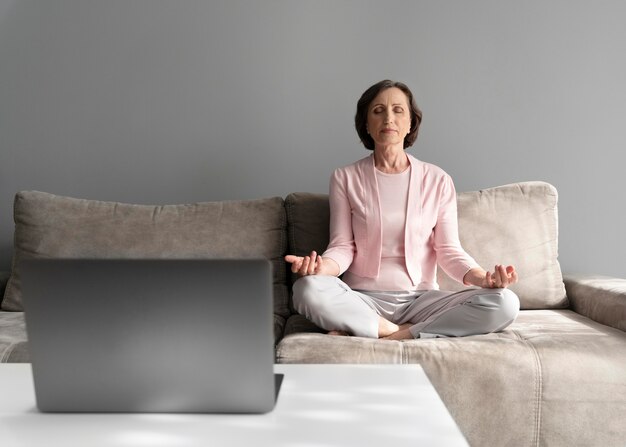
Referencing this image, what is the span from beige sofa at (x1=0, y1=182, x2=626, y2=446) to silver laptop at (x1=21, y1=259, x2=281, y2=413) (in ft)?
2.72

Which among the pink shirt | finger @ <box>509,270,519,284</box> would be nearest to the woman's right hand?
the pink shirt

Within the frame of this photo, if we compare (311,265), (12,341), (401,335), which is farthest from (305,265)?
(12,341)

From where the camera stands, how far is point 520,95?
103 inches

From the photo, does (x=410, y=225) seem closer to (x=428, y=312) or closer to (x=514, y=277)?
(x=428, y=312)

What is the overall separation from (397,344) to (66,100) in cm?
184

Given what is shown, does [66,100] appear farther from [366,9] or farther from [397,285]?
[397,285]

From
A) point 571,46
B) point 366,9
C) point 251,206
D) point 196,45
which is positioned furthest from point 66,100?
point 571,46

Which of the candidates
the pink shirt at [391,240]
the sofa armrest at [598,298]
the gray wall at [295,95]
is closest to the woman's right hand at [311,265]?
the pink shirt at [391,240]

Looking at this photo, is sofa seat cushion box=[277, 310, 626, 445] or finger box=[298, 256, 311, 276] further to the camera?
finger box=[298, 256, 311, 276]

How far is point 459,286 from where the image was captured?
7.44ft

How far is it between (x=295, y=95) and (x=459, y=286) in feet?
3.41

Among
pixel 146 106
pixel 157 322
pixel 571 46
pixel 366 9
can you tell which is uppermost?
pixel 366 9

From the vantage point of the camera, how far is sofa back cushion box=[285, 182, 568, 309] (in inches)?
89.0

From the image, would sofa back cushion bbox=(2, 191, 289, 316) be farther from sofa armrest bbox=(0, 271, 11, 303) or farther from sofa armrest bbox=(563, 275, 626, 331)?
sofa armrest bbox=(563, 275, 626, 331)
